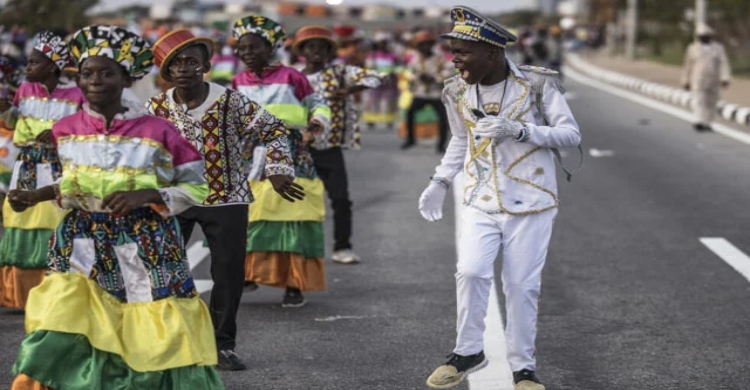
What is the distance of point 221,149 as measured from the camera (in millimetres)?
7328

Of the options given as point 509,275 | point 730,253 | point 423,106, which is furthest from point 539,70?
point 423,106

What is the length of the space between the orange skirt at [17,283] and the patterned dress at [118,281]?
324 centimetres

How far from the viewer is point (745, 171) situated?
57.4 ft

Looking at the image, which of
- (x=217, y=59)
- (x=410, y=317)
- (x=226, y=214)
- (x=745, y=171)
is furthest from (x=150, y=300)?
(x=217, y=59)

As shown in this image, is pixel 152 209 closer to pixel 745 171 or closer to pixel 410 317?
pixel 410 317

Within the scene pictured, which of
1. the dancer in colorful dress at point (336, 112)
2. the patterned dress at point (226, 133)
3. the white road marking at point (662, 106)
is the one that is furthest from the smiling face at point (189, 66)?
the white road marking at point (662, 106)

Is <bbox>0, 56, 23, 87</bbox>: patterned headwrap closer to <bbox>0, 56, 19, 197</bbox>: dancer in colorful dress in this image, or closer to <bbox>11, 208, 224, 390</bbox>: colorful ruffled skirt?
<bbox>0, 56, 19, 197</bbox>: dancer in colorful dress

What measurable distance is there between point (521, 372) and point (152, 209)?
76.4 inches

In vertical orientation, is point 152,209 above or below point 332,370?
above

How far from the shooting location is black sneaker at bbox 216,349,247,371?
7422 millimetres

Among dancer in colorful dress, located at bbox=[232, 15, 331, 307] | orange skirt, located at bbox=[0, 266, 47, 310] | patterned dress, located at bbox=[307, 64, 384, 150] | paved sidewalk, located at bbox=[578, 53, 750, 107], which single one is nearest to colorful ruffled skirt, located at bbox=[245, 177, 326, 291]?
dancer in colorful dress, located at bbox=[232, 15, 331, 307]

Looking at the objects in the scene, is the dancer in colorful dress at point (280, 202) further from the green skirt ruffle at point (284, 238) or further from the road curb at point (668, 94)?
the road curb at point (668, 94)

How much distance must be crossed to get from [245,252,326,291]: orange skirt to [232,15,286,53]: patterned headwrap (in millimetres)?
1287

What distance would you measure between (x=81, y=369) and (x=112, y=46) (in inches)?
47.9
